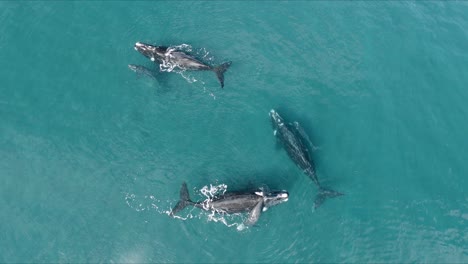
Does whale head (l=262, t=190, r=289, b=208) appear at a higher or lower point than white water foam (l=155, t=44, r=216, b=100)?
lower

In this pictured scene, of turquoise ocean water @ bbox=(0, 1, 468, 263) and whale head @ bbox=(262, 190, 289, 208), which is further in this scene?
turquoise ocean water @ bbox=(0, 1, 468, 263)

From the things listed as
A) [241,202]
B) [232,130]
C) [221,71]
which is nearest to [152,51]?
[221,71]

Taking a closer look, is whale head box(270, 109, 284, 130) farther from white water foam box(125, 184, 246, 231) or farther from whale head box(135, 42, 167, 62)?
whale head box(135, 42, 167, 62)

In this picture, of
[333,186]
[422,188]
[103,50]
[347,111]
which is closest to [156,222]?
[333,186]

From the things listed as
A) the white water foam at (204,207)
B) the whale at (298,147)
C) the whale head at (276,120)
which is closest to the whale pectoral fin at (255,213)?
the white water foam at (204,207)

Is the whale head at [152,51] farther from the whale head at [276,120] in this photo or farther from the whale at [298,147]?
the whale at [298,147]

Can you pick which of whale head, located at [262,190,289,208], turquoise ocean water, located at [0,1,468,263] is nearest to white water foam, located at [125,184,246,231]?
turquoise ocean water, located at [0,1,468,263]

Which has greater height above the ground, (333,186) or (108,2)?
(108,2)

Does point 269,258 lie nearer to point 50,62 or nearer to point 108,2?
point 50,62
